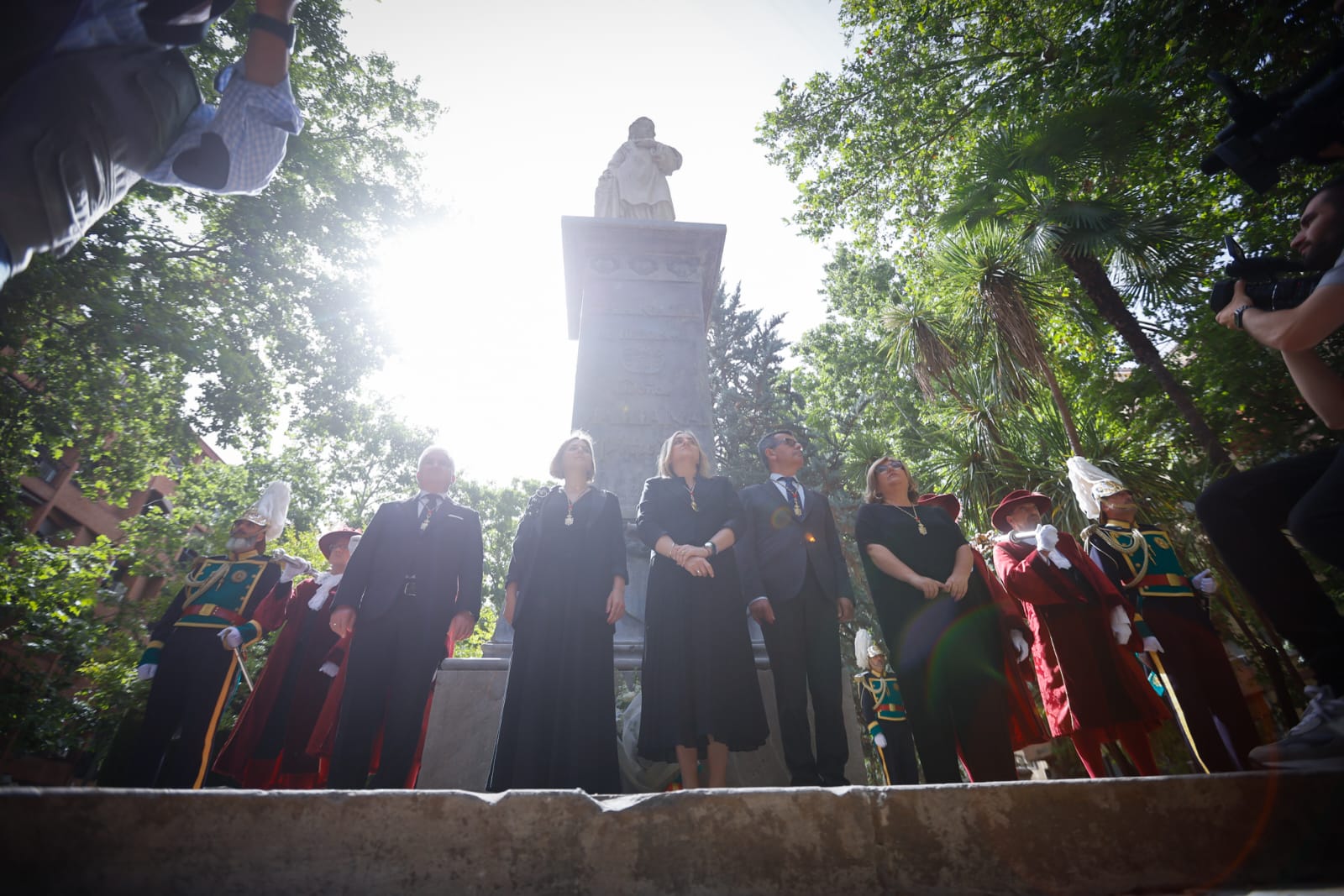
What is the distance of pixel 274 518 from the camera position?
5059 mm

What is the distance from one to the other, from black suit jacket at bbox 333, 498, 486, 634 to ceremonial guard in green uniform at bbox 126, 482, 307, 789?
1460 millimetres

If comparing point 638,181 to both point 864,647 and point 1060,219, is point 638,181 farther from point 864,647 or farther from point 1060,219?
point 864,647

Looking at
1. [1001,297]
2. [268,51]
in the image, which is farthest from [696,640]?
[1001,297]

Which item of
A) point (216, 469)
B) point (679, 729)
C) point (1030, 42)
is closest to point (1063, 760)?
point (679, 729)

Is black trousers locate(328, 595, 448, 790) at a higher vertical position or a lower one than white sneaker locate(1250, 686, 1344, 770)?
higher

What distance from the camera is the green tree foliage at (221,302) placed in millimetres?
8508

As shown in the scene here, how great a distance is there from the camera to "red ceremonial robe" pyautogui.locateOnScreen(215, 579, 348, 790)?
13.7 ft

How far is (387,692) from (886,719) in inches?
295

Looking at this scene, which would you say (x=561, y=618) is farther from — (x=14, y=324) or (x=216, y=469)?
(x=216, y=469)

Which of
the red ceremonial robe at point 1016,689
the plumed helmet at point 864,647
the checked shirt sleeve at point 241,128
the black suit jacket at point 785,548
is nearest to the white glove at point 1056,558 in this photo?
the red ceremonial robe at point 1016,689

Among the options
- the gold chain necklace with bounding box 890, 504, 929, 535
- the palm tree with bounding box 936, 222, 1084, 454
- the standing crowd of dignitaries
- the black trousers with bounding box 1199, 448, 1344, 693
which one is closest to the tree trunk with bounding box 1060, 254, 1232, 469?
the palm tree with bounding box 936, 222, 1084, 454

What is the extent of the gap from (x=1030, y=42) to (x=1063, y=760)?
10609 millimetres

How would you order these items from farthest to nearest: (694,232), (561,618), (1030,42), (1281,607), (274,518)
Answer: (1030,42) → (694,232) → (274,518) → (561,618) → (1281,607)

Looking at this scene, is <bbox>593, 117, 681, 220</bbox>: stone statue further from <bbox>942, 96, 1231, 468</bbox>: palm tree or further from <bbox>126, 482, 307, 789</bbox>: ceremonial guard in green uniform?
<bbox>126, 482, 307, 789</bbox>: ceremonial guard in green uniform
